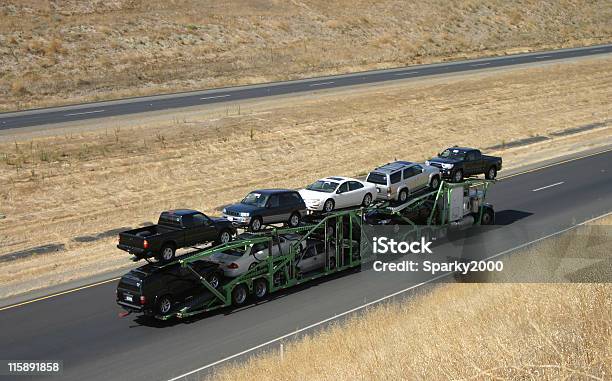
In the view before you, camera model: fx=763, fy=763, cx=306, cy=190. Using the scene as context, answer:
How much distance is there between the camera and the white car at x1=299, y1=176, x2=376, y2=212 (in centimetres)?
3062

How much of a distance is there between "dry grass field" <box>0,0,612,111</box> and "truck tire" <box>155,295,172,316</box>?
3889 cm

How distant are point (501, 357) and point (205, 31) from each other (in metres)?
69.5

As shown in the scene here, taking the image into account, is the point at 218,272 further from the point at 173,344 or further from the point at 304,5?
the point at 304,5

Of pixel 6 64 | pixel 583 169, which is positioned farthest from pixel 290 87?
pixel 583 169

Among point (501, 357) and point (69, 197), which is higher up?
point (501, 357)

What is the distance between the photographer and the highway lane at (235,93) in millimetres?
52562

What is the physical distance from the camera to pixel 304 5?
9200cm

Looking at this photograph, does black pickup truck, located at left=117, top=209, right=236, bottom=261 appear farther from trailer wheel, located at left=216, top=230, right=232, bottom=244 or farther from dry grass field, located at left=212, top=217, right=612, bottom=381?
dry grass field, located at left=212, top=217, right=612, bottom=381

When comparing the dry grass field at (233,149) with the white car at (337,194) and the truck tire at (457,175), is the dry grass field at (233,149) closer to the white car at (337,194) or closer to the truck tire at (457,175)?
the white car at (337,194)

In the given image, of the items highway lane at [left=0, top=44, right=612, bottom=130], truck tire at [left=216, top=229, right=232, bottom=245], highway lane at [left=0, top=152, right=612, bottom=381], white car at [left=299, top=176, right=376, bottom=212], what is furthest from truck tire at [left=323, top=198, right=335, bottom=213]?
highway lane at [left=0, top=44, right=612, bottom=130]

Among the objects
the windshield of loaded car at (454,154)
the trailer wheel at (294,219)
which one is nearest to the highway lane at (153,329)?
the trailer wheel at (294,219)

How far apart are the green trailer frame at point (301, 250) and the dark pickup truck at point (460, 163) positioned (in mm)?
7447

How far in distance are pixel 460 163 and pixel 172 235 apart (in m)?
18.4

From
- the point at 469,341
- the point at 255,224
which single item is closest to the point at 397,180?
the point at 255,224
